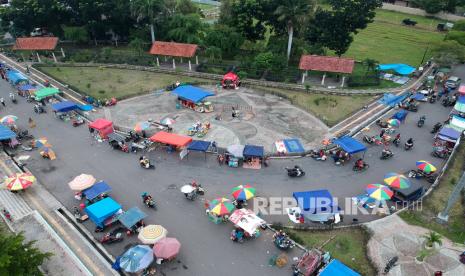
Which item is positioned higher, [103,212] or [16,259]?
[16,259]

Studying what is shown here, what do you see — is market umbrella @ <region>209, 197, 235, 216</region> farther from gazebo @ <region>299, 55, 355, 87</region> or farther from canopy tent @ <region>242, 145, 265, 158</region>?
gazebo @ <region>299, 55, 355, 87</region>

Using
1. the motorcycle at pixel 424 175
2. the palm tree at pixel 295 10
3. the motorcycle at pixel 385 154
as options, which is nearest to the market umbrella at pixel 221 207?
the motorcycle at pixel 385 154

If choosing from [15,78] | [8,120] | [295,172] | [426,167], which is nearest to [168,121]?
[295,172]

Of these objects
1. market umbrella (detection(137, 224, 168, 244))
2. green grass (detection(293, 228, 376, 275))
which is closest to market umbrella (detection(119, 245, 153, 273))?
market umbrella (detection(137, 224, 168, 244))

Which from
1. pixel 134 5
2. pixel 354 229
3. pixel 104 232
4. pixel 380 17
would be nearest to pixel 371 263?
pixel 354 229

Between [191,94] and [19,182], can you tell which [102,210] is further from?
[191,94]

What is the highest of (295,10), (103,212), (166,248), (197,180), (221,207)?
(295,10)

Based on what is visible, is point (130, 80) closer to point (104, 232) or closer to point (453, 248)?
point (104, 232)

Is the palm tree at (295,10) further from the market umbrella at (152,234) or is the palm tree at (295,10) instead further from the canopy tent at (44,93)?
the market umbrella at (152,234)
